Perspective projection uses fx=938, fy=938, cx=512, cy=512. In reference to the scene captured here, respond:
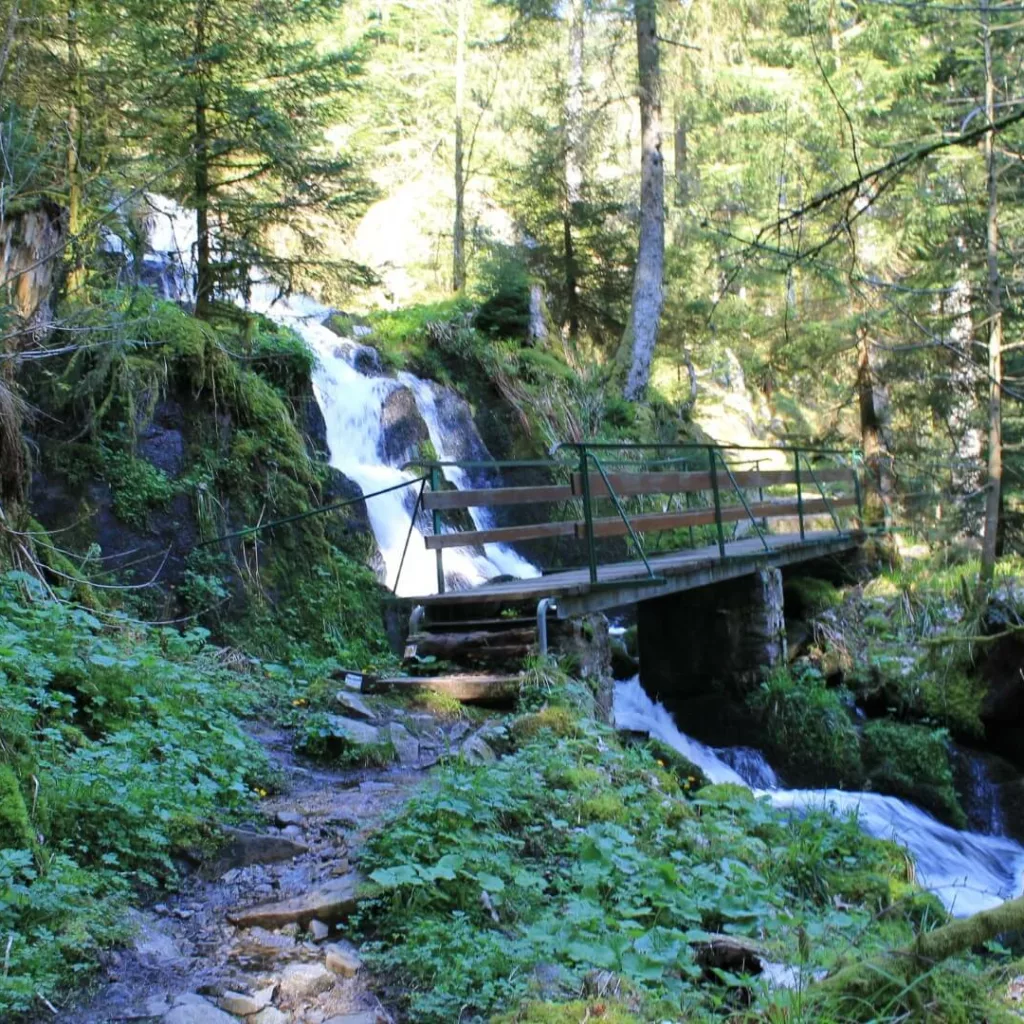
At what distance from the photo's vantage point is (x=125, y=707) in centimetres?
486

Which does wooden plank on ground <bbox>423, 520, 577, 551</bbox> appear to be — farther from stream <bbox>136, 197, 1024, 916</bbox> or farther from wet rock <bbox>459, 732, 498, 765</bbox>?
wet rock <bbox>459, 732, 498, 765</bbox>

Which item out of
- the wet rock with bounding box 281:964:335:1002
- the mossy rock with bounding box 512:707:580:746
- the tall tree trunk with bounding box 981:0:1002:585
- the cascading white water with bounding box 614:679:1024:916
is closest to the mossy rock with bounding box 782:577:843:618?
the tall tree trunk with bounding box 981:0:1002:585

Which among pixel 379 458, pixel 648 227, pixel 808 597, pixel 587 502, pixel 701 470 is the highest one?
pixel 648 227

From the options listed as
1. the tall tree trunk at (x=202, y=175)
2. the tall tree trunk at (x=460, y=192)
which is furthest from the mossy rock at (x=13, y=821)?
the tall tree trunk at (x=460, y=192)

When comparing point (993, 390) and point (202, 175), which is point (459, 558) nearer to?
point (202, 175)

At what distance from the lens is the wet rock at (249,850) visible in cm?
384

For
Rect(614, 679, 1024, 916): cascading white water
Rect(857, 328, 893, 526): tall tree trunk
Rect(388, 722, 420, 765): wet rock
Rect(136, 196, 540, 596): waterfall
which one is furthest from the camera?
Rect(857, 328, 893, 526): tall tree trunk

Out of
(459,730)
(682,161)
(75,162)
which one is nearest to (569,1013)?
(459,730)

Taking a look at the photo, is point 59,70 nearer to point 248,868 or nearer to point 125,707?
point 125,707

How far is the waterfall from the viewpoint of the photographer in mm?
10273

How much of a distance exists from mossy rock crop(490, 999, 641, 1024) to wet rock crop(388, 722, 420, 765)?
112 inches

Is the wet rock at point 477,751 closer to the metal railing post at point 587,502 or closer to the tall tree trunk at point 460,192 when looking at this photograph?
the metal railing post at point 587,502

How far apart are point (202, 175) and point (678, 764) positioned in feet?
23.5

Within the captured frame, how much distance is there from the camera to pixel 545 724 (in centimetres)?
570
